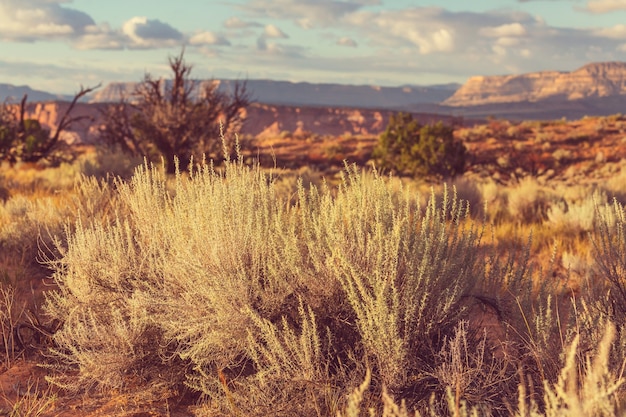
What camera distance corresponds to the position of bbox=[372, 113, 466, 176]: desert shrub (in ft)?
69.5

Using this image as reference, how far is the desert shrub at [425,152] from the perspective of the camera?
21172 mm

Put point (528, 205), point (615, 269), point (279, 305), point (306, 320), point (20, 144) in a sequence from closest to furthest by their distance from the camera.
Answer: point (306, 320), point (279, 305), point (615, 269), point (528, 205), point (20, 144)

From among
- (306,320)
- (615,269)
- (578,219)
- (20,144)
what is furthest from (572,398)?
(20,144)

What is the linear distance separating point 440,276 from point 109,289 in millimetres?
2357

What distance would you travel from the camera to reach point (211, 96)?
15352 mm

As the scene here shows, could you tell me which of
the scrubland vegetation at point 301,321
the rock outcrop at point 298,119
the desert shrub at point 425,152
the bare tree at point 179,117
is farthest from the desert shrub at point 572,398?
the rock outcrop at point 298,119

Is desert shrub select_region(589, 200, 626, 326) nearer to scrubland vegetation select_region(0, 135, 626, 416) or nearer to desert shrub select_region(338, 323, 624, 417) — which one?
scrubland vegetation select_region(0, 135, 626, 416)

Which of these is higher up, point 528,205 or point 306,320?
point 306,320

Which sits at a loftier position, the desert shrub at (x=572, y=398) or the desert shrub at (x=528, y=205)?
the desert shrub at (x=572, y=398)

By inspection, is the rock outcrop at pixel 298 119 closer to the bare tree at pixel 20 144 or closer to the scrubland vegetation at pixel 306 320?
the bare tree at pixel 20 144

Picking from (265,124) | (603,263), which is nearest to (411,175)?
(603,263)

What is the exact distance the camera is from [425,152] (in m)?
21.4

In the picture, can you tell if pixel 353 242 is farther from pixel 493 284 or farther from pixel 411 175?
pixel 411 175

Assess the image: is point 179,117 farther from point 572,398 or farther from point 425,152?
point 572,398
